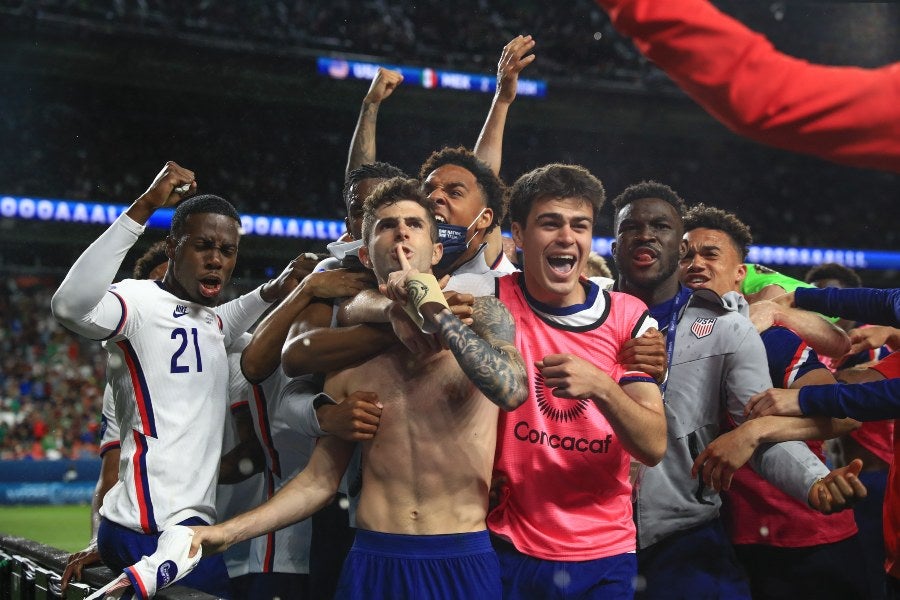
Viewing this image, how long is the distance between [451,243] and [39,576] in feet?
6.84

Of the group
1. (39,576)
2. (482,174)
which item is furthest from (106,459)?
(482,174)

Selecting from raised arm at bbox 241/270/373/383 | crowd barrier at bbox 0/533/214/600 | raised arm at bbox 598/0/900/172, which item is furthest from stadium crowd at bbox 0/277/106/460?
raised arm at bbox 598/0/900/172

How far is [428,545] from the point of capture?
248 cm

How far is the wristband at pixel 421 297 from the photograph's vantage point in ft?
7.45

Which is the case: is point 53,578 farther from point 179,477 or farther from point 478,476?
point 478,476

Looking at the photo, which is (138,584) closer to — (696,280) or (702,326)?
(702,326)

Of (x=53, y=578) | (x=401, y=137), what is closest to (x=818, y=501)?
(x=53, y=578)

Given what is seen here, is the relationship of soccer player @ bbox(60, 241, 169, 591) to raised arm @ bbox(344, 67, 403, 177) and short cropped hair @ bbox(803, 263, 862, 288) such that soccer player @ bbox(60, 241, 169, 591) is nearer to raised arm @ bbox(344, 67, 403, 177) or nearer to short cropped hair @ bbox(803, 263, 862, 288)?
raised arm @ bbox(344, 67, 403, 177)

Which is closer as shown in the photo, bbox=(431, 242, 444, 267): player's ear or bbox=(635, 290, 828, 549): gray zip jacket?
bbox=(431, 242, 444, 267): player's ear

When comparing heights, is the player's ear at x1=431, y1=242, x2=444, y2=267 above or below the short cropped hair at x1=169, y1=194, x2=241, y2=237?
below

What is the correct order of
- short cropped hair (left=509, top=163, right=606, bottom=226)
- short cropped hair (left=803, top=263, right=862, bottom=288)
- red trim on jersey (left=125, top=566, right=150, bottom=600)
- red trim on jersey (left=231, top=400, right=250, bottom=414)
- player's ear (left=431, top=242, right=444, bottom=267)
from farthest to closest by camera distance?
short cropped hair (left=803, top=263, right=862, bottom=288)
red trim on jersey (left=231, top=400, right=250, bottom=414)
short cropped hair (left=509, top=163, right=606, bottom=226)
player's ear (left=431, top=242, right=444, bottom=267)
red trim on jersey (left=125, top=566, right=150, bottom=600)

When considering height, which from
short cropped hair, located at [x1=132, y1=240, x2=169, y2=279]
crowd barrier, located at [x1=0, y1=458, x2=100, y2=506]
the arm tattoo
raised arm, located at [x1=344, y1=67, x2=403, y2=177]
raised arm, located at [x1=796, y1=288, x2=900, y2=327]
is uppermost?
raised arm, located at [x1=344, y1=67, x2=403, y2=177]

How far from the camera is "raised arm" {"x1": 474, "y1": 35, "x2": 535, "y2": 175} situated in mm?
4316

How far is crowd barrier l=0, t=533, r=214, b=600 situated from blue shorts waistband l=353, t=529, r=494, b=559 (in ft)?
1.97
